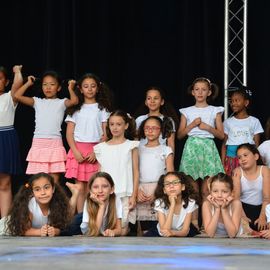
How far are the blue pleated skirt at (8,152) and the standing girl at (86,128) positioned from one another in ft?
1.27

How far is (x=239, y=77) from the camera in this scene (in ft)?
18.3

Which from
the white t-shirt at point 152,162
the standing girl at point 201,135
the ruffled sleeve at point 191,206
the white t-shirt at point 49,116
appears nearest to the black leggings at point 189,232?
the ruffled sleeve at point 191,206

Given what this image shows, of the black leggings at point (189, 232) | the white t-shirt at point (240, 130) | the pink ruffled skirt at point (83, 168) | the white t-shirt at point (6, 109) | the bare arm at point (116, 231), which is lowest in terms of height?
the black leggings at point (189, 232)

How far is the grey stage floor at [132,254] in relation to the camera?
8.00 feet

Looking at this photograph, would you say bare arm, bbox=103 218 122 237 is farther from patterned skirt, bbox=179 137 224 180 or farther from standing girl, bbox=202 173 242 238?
patterned skirt, bbox=179 137 224 180

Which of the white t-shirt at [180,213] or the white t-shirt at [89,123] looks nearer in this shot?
the white t-shirt at [180,213]

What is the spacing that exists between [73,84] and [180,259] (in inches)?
101

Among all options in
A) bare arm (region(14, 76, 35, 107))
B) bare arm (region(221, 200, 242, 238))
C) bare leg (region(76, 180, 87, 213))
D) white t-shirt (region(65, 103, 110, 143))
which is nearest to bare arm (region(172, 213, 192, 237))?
bare arm (region(221, 200, 242, 238))

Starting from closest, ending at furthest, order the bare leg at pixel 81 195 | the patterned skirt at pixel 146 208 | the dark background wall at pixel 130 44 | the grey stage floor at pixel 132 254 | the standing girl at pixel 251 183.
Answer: the grey stage floor at pixel 132 254
the standing girl at pixel 251 183
the patterned skirt at pixel 146 208
the bare leg at pixel 81 195
the dark background wall at pixel 130 44

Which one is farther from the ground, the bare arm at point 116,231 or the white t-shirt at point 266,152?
the white t-shirt at point 266,152

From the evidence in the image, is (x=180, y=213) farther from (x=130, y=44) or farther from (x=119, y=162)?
(x=130, y=44)

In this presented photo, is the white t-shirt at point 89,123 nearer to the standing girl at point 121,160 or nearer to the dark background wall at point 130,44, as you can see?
the standing girl at point 121,160

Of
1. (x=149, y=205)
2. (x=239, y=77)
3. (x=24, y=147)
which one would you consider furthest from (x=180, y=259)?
(x=24, y=147)

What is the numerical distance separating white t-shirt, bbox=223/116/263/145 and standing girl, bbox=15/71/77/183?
41.9 inches
